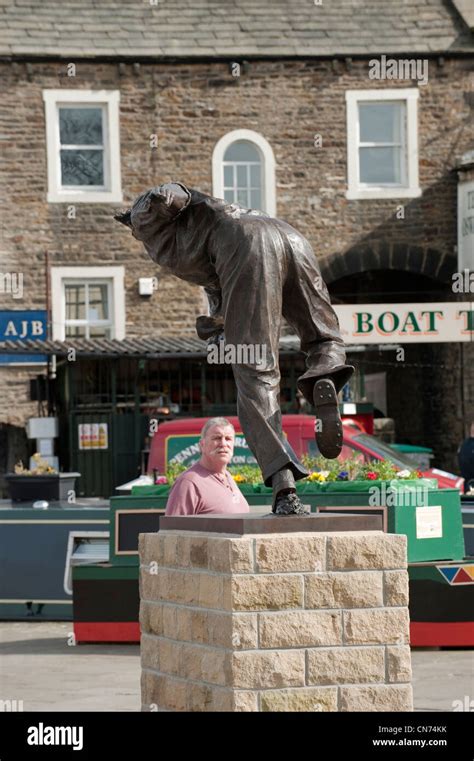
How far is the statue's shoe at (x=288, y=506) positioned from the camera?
7.09 meters

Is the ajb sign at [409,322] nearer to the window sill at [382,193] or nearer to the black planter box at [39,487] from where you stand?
the window sill at [382,193]

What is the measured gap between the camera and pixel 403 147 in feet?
88.7

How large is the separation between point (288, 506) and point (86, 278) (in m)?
19.8

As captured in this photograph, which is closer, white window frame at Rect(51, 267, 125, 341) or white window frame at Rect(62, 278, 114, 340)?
white window frame at Rect(51, 267, 125, 341)

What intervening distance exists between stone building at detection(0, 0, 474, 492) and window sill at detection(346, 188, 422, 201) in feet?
0.11

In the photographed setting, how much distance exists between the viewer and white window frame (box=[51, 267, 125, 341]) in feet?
86.3

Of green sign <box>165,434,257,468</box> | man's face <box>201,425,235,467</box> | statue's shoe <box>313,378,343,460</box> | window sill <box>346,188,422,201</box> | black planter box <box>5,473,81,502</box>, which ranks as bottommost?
black planter box <box>5,473,81,502</box>

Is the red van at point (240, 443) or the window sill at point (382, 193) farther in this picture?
the window sill at point (382, 193)

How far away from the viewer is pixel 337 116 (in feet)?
87.3

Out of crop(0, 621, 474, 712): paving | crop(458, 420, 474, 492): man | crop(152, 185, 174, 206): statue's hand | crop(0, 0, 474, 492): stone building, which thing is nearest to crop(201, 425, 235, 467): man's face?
crop(152, 185, 174, 206): statue's hand

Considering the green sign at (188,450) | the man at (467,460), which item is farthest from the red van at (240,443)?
the man at (467,460)

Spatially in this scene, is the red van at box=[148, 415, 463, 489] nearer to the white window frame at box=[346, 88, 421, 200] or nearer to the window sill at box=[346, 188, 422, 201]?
the window sill at box=[346, 188, 422, 201]

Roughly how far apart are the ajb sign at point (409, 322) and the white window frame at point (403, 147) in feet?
9.09

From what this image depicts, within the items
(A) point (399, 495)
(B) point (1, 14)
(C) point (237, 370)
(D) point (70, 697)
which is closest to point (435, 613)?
(A) point (399, 495)
